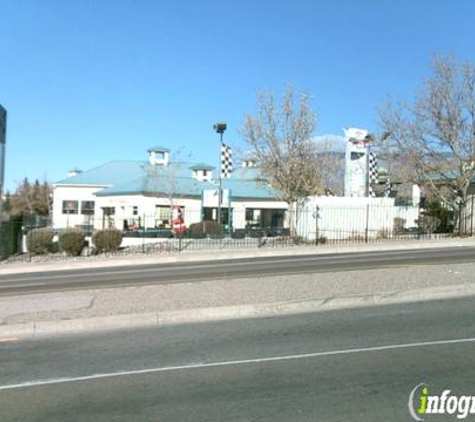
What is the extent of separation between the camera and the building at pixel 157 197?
4969 centimetres

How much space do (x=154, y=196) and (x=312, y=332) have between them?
42906 millimetres

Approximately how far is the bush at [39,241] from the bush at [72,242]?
1.89 feet

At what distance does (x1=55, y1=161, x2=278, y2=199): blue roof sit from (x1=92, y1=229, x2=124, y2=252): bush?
1580 centimetres

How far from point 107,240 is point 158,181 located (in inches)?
928

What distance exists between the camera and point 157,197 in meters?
50.8

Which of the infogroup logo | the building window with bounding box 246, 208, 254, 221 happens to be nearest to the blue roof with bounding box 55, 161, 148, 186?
the building window with bounding box 246, 208, 254, 221

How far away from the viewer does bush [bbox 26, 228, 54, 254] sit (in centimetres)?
2860

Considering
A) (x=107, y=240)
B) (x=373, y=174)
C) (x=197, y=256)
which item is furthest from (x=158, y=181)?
(x=197, y=256)

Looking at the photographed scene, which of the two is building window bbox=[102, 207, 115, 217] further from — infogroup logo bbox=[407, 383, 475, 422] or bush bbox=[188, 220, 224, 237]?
infogroup logo bbox=[407, 383, 475, 422]

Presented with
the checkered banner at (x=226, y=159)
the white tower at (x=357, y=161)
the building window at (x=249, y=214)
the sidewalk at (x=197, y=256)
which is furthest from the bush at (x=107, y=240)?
the building window at (x=249, y=214)

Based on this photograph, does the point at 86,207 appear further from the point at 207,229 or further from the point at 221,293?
the point at 221,293

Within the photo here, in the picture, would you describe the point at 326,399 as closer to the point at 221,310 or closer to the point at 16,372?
the point at 16,372

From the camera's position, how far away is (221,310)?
33.9 ft

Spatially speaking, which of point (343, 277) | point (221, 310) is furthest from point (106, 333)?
point (343, 277)
